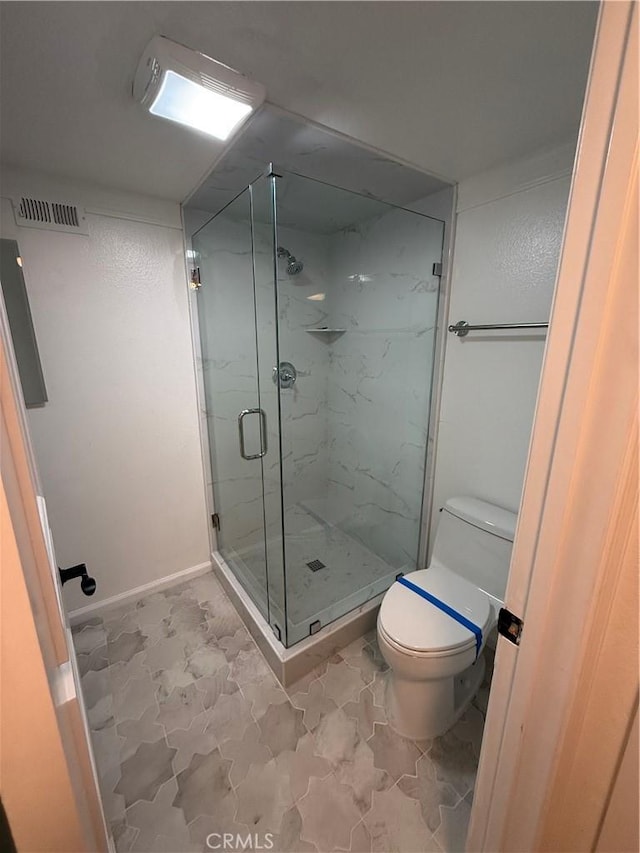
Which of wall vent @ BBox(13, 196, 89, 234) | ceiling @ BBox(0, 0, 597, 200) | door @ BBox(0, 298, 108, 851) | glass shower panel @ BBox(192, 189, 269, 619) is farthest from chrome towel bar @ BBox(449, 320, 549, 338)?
wall vent @ BBox(13, 196, 89, 234)

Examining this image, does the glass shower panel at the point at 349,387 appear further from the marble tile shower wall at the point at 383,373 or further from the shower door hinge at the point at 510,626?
the shower door hinge at the point at 510,626

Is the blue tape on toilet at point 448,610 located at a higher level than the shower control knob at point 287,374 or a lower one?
lower

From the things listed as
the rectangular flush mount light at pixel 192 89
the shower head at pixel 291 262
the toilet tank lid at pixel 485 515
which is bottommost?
the toilet tank lid at pixel 485 515

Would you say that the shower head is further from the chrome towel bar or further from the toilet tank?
the toilet tank

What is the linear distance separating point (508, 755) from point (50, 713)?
0.88 meters

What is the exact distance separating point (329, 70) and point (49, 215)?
1.37m

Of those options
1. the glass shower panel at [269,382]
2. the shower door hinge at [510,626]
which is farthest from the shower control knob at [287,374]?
the shower door hinge at [510,626]

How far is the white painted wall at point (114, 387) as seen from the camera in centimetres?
162

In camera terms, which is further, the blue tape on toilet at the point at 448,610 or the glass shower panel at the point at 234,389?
the glass shower panel at the point at 234,389

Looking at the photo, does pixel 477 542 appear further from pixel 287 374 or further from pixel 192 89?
pixel 192 89

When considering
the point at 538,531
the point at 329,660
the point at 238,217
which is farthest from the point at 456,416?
the point at 238,217

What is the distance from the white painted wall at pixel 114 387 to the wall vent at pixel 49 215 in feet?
0.10

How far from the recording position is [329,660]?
5.51ft

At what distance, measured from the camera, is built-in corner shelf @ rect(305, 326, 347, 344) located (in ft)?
7.91
